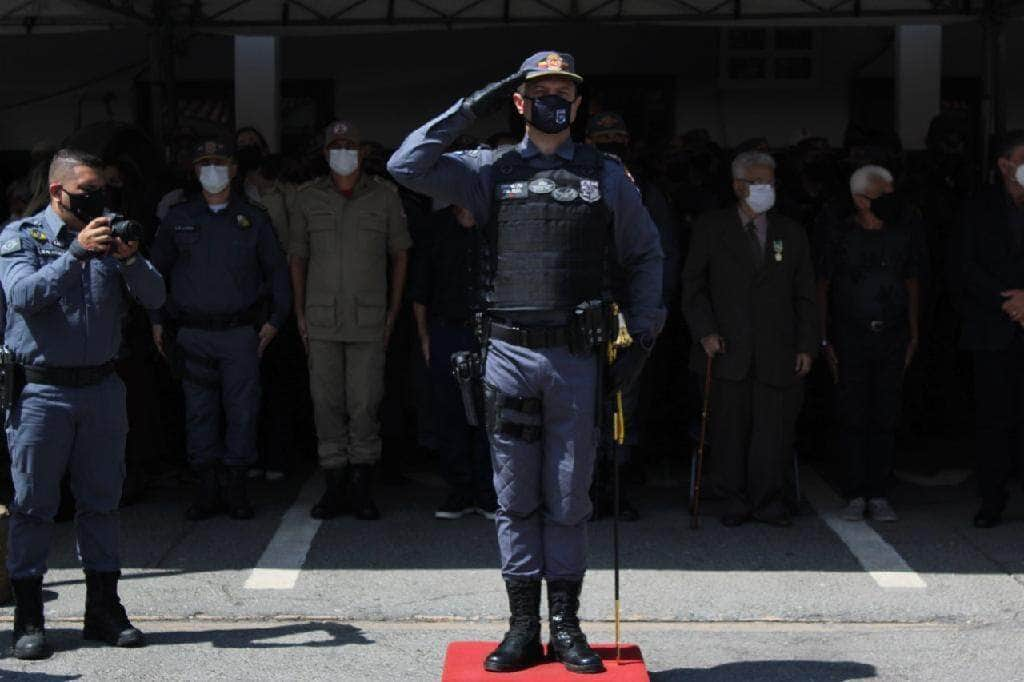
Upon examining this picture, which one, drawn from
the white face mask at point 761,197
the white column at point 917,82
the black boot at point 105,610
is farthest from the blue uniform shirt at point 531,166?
the white column at point 917,82

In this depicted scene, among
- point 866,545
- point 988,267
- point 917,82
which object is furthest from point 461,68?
point 866,545

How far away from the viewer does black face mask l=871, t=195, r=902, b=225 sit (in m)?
8.47

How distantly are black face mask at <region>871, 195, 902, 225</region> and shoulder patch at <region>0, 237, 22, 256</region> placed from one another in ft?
14.7

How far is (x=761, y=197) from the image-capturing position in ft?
27.1

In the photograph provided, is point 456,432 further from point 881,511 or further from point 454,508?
point 881,511

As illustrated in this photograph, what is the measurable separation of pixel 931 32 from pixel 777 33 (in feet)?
5.23

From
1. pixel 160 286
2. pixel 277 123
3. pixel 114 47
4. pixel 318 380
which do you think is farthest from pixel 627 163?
pixel 114 47

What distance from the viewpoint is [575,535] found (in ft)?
18.9

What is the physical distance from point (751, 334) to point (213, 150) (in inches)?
117

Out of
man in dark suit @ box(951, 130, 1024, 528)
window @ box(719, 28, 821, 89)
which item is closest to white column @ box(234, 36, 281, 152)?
window @ box(719, 28, 821, 89)

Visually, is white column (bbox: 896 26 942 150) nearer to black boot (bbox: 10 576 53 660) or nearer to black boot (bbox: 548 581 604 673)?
black boot (bbox: 548 581 604 673)

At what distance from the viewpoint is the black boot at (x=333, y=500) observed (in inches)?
336

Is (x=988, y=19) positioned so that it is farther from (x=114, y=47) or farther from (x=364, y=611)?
(x=114, y=47)

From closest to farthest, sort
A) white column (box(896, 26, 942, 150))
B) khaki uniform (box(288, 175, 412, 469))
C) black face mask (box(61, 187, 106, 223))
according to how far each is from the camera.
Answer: black face mask (box(61, 187, 106, 223)), khaki uniform (box(288, 175, 412, 469)), white column (box(896, 26, 942, 150))
